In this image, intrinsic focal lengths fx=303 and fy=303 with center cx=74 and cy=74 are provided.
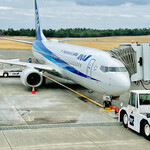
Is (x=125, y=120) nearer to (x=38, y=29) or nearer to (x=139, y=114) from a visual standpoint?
(x=139, y=114)

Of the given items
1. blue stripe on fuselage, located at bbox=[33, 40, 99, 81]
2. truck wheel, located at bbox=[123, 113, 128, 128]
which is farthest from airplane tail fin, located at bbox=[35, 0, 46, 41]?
truck wheel, located at bbox=[123, 113, 128, 128]

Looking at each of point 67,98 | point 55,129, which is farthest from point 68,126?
point 67,98

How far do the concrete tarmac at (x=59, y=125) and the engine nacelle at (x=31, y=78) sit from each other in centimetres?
133

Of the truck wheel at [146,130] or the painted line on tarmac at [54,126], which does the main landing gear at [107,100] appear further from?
the truck wheel at [146,130]

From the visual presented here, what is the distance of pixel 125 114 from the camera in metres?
14.0

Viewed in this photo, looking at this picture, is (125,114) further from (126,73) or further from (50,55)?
(50,55)

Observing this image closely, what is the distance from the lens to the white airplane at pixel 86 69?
1628 cm

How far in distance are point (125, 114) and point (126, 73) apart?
10.9 feet

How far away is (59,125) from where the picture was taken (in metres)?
14.0

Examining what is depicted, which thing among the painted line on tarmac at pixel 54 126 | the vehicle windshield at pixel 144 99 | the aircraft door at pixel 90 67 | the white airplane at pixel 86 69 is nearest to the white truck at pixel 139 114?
the vehicle windshield at pixel 144 99

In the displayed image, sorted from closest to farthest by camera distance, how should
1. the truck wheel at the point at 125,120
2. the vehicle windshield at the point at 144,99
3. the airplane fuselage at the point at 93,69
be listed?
1. the vehicle windshield at the point at 144,99
2. the truck wheel at the point at 125,120
3. the airplane fuselage at the point at 93,69

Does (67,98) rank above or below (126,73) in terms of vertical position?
below

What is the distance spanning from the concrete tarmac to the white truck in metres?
0.33

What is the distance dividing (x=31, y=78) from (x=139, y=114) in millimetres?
12333
